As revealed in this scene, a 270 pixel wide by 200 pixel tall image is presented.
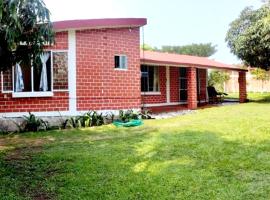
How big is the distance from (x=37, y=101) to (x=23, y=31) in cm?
684

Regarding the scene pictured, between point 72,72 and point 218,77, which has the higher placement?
point 218,77

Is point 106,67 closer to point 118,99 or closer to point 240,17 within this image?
point 118,99

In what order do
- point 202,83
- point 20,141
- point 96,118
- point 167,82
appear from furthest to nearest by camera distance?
point 202,83, point 167,82, point 96,118, point 20,141

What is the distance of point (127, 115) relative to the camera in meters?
15.3

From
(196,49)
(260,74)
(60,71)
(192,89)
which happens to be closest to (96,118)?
(60,71)

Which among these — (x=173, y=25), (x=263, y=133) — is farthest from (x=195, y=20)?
(x=263, y=133)

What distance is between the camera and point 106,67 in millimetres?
15148

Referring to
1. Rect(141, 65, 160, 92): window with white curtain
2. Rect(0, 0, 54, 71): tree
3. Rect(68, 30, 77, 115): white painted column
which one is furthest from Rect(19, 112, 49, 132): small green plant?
Rect(141, 65, 160, 92): window with white curtain

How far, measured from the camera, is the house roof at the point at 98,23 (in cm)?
1397

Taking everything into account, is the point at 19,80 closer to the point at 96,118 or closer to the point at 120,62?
the point at 96,118

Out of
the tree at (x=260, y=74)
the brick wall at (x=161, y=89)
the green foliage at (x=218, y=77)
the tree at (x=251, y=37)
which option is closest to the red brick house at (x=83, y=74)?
the brick wall at (x=161, y=89)

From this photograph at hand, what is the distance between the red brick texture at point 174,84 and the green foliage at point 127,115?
22.4ft

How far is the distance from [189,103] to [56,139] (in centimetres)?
1019

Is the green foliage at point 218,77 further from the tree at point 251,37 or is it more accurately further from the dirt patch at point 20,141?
the dirt patch at point 20,141
